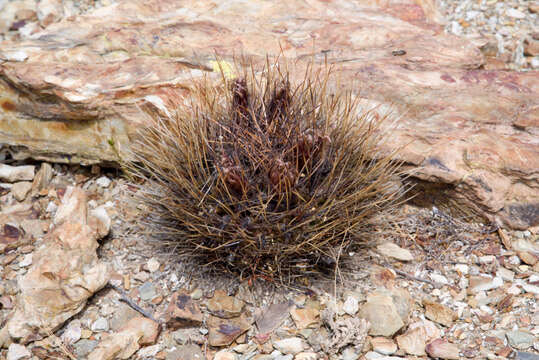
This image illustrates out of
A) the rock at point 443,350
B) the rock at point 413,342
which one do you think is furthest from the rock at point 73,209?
the rock at point 443,350

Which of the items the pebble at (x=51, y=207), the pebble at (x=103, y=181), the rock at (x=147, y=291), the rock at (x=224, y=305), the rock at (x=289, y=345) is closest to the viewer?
the rock at (x=289, y=345)

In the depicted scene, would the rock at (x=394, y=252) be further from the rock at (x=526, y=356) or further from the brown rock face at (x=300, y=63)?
the rock at (x=526, y=356)

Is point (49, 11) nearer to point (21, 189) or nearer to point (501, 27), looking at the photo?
point (21, 189)

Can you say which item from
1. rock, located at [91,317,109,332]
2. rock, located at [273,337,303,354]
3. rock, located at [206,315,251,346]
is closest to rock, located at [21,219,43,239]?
rock, located at [91,317,109,332]

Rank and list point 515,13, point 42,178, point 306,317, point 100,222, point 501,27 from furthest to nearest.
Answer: point 515,13
point 501,27
point 42,178
point 100,222
point 306,317

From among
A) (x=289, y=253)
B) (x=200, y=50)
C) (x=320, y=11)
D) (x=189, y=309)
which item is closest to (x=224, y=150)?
(x=289, y=253)

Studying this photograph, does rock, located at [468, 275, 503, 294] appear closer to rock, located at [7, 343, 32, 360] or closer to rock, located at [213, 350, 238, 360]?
rock, located at [213, 350, 238, 360]

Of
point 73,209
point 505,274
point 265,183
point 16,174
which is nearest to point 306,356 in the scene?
point 265,183
